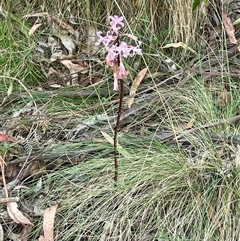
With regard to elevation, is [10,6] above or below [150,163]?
above

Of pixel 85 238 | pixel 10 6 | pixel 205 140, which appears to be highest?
pixel 10 6

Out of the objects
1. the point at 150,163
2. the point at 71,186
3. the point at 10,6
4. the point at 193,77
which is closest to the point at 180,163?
the point at 150,163

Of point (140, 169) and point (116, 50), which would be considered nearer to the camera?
point (116, 50)

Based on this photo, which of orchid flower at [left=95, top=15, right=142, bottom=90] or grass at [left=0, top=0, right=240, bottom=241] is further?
grass at [left=0, top=0, right=240, bottom=241]

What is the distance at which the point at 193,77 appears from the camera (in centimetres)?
237

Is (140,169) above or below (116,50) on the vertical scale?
below

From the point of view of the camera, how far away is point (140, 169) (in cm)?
197

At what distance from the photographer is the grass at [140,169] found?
5.98 ft

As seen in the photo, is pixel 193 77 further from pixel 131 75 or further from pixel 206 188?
pixel 206 188

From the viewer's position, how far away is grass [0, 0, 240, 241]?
1822 millimetres

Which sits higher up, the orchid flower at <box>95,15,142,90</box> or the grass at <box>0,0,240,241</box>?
the orchid flower at <box>95,15,142,90</box>

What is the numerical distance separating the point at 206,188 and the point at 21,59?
1109 mm

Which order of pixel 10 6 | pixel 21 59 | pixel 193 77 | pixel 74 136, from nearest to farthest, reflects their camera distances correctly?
pixel 74 136
pixel 193 77
pixel 21 59
pixel 10 6

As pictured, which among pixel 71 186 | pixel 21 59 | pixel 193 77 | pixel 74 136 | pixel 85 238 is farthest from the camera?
pixel 21 59
